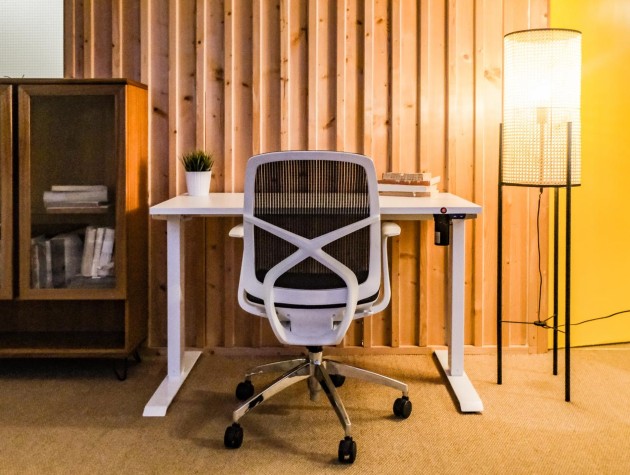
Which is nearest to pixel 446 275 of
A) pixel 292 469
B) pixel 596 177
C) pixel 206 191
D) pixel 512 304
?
pixel 512 304

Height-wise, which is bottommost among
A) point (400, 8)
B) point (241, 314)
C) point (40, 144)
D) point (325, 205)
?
point (241, 314)

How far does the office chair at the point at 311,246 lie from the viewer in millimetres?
2670

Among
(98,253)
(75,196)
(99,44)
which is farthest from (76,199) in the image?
(99,44)

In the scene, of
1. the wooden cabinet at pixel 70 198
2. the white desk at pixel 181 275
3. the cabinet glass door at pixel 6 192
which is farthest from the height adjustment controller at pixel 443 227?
the cabinet glass door at pixel 6 192

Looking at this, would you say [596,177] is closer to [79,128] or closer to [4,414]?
[79,128]

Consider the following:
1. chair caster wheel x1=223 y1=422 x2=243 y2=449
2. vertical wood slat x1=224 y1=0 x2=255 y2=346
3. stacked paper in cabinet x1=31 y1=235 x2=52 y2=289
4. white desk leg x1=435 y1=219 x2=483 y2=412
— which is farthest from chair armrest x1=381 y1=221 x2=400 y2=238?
stacked paper in cabinet x1=31 y1=235 x2=52 y2=289

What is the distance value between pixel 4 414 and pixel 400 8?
2671 mm

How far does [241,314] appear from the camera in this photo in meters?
4.04

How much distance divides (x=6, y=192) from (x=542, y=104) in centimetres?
247

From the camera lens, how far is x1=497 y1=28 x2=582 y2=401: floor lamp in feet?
10.7

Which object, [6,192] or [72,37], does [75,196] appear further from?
[72,37]

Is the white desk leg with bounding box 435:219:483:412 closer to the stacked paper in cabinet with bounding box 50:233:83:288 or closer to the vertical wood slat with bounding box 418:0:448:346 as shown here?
the vertical wood slat with bounding box 418:0:448:346

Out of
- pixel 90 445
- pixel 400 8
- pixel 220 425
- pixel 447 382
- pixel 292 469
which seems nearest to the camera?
pixel 292 469

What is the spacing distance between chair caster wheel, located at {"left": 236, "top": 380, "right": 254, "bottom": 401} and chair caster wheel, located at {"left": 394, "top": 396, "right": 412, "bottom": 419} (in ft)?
2.15
